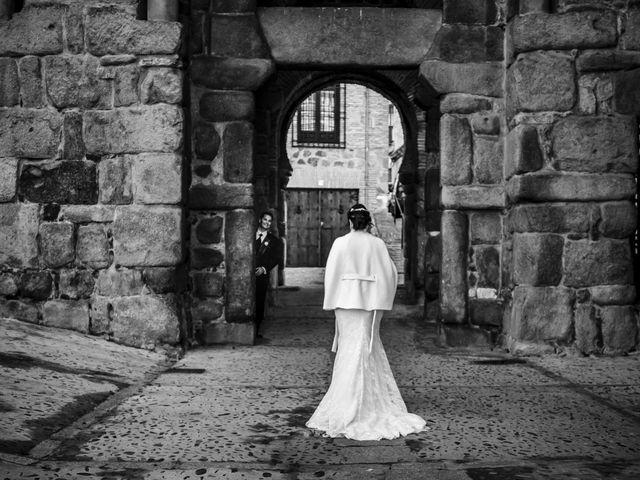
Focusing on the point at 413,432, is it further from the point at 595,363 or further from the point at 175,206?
the point at 175,206

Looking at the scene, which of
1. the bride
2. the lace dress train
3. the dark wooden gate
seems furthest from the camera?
the dark wooden gate

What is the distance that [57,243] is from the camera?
6.12m

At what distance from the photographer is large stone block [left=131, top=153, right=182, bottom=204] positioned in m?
6.12

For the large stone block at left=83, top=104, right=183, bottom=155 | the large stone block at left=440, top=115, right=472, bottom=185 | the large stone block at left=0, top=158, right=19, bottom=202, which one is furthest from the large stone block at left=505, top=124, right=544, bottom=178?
the large stone block at left=0, top=158, right=19, bottom=202

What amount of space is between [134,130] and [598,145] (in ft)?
13.4

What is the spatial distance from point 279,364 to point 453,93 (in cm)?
302

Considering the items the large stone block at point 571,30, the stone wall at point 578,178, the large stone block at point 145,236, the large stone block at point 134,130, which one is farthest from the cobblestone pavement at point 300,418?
the large stone block at point 571,30

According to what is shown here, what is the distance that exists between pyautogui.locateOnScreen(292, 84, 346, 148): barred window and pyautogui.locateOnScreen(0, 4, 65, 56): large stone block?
47.3 ft

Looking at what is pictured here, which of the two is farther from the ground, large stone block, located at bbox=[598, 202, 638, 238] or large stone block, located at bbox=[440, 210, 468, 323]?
large stone block, located at bbox=[598, 202, 638, 238]

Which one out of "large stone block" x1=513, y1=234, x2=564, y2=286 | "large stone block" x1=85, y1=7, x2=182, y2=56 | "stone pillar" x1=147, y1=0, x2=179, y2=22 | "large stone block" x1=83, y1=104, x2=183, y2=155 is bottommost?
"large stone block" x1=513, y1=234, x2=564, y2=286

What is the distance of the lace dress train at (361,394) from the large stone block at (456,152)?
2.81 m

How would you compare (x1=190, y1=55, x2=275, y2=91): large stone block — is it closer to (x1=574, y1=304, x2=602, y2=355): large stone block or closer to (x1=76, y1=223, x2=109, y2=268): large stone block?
(x1=76, y1=223, x2=109, y2=268): large stone block

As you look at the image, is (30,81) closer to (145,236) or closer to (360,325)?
(145,236)

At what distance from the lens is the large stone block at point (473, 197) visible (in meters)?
6.53
